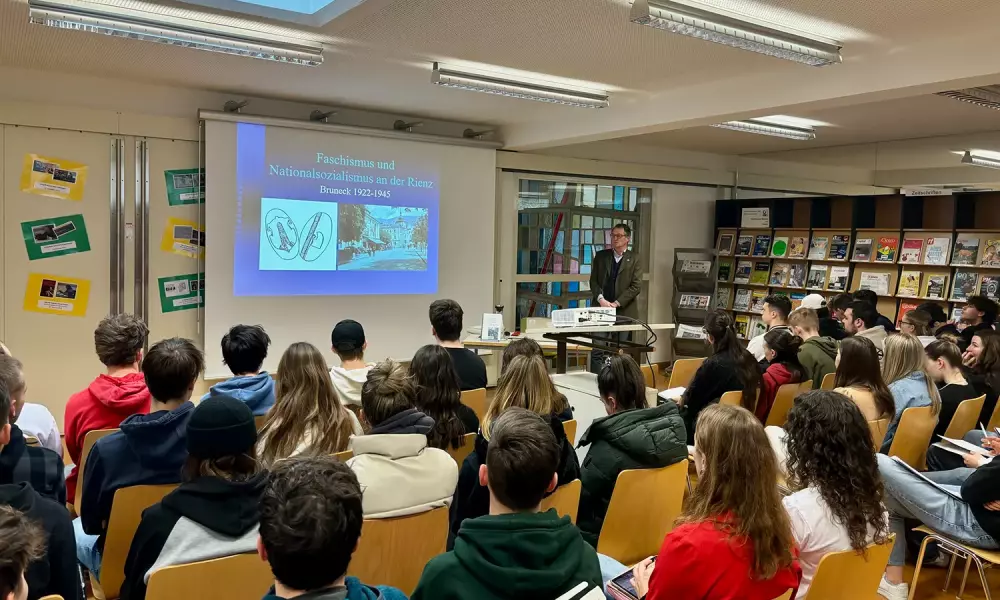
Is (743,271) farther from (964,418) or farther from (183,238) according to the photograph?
(183,238)

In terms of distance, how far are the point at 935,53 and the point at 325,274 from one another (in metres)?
4.92

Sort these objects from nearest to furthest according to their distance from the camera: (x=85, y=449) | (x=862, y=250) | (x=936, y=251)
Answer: (x=85, y=449) → (x=936, y=251) → (x=862, y=250)

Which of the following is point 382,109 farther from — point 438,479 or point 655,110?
point 438,479

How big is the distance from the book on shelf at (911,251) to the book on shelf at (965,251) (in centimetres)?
32

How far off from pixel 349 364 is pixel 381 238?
10.1 feet

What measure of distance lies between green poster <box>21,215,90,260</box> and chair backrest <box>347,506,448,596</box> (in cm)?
450

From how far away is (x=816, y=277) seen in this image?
830cm

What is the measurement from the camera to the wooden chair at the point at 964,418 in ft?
12.5

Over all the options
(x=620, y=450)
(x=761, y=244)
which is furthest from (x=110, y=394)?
(x=761, y=244)

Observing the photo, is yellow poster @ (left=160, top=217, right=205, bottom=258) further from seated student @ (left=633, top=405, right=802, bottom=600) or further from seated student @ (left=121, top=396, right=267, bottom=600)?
seated student @ (left=633, top=405, right=802, bottom=600)

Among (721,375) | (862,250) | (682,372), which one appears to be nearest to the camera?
(721,375)

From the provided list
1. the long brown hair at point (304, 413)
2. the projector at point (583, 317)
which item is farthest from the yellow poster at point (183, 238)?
the long brown hair at point (304, 413)

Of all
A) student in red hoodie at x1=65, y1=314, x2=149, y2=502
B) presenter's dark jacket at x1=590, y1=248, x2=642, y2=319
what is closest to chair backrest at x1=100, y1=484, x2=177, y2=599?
student in red hoodie at x1=65, y1=314, x2=149, y2=502

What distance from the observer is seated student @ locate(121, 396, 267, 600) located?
1714 millimetres
